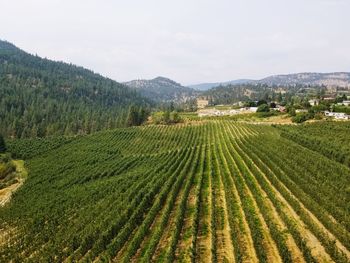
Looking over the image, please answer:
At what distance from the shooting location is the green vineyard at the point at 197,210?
24281mm

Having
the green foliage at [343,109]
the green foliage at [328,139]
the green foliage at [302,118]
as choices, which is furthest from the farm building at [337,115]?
the green foliage at [328,139]

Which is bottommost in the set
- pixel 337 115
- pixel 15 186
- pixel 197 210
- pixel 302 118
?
pixel 15 186

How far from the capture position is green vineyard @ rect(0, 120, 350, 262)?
79.7ft

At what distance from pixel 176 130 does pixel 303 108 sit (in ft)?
179

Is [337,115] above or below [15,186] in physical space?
above

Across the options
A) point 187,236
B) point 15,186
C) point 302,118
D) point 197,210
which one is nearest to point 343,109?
point 302,118

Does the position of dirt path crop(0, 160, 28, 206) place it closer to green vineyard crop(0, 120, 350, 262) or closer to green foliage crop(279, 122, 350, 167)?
green vineyard crop(0, 120, 350, 262)

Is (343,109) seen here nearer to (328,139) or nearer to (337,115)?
(337,115)

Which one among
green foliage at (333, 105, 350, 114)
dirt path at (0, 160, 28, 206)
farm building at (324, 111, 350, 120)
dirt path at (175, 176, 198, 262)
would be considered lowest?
dirt path at (0, 160, 28, 206)

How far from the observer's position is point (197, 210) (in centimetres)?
3114

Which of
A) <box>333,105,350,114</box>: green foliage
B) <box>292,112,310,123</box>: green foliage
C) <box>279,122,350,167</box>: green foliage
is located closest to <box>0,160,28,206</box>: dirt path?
<box>279,122,350,167</box>: green foliage

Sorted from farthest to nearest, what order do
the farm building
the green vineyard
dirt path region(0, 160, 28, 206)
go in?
the farm building
dirt path region(0, 160, 28, 206)
the green vineyard

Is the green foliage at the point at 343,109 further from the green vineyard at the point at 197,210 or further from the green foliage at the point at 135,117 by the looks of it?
the green foliage at the point at 135,117

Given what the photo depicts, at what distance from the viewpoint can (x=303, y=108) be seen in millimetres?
125250
